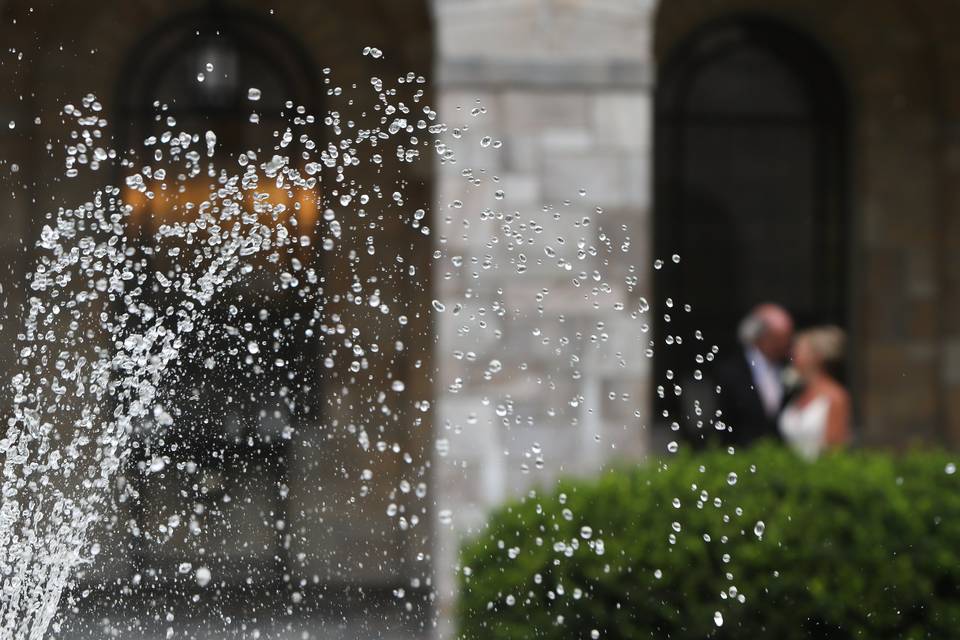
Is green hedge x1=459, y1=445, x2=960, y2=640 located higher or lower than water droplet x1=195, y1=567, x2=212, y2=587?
higher

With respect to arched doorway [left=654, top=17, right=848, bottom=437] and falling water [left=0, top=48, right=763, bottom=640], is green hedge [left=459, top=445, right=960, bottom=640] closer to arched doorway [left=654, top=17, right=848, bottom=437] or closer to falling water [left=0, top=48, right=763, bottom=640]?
falling water [left=0, top=48, right=763, bottom=640]

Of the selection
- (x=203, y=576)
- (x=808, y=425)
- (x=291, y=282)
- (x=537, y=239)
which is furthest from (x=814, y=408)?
(x=203, y=576)

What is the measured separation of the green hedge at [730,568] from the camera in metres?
4.69

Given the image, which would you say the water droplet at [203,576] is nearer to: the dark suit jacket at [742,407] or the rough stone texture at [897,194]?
the dark suit jacket at [742,407]

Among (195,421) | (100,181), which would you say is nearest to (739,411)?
(195,421)

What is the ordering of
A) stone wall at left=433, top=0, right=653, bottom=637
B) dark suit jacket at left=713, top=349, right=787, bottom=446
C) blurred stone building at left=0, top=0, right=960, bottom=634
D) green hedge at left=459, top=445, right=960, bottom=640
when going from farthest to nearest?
blurred stone building at left=0, top=0, right=960, bottom=634 < stone wall at left=433, top=0, right=653, bottom=637 < dark suit jacket at left=713, top=349, right=787, bottom=446 < green hedge at left=459, top=445, right=960, bottom=640

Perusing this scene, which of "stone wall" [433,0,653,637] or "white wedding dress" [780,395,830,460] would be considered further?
"stone wall" [433,0,653,637]

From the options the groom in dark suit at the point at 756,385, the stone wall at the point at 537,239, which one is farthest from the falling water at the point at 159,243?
the groom in dark suit at the point at 756,385

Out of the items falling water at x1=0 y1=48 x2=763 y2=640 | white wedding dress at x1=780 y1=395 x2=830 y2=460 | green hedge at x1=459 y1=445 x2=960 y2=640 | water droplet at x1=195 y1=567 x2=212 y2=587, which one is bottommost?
water droplet at x1=195 y1=567 x2=212 y2=587

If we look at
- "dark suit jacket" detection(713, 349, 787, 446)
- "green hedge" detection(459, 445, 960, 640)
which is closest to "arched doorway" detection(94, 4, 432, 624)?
"dark suit jacket" detection(713, 349, 787, 446)

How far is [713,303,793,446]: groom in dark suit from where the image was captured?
7.06 m

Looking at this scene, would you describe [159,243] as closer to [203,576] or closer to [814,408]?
[203,576]

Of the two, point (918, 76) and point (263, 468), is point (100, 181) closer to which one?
point (263, 468)

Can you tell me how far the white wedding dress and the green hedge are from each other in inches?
86.9
